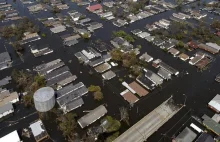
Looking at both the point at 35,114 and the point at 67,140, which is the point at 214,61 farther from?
the point at 35,114

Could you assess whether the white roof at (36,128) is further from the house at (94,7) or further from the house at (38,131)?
the house at (94,7)

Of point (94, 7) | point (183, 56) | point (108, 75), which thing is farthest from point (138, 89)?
point (94, 7)

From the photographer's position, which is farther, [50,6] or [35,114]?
[50,6]

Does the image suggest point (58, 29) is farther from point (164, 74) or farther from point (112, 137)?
point (112, 137)

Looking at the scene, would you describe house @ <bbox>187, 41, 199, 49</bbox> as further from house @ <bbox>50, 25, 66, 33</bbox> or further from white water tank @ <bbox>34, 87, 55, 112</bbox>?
white water tank @ <bbox>34, 87, 55, 112</bbox>

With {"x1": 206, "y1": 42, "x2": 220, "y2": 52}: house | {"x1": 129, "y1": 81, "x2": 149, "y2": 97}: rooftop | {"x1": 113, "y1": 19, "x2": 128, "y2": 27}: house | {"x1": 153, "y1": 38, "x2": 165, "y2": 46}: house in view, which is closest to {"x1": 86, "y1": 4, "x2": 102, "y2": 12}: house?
{"x1": 113, "y1": 19, "x2": 128, "y2": 27}: house

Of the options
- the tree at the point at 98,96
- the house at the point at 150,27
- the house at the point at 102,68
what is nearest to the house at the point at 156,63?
the house at the point at 102,68

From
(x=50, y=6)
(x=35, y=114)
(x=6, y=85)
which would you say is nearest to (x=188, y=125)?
(x=35, y=114)
